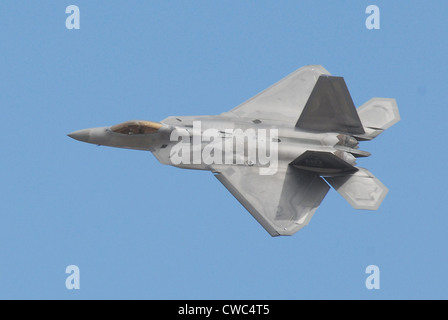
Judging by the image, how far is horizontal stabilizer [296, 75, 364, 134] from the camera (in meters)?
21.8

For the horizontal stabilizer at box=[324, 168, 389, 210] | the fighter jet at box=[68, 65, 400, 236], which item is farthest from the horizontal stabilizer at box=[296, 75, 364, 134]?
the horizontal stabilizer at box=[324, 168, 389, 210]

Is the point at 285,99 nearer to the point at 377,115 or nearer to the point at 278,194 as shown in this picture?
the point at 377,115

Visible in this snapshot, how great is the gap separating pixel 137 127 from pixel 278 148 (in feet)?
12.3

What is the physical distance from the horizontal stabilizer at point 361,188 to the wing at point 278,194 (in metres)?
0.39

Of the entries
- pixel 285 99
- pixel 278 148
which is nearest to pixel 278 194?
pixel 278 148

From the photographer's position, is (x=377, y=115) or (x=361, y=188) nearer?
(x=361, y=188)

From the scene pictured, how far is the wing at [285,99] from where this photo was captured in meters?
23.0

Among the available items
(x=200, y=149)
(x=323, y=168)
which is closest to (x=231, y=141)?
(x=200, y=149)

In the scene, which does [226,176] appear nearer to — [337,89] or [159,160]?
[159,160]

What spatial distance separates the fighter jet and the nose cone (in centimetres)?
3

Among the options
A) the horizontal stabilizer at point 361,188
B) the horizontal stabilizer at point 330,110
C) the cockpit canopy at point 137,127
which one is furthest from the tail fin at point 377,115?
the cockpit canopy at point 137,127

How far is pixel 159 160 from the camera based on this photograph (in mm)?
22000

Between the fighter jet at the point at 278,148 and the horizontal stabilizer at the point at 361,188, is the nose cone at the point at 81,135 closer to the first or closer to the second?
the fighter jet at the point at 278,148

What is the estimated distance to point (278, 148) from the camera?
21812mm
